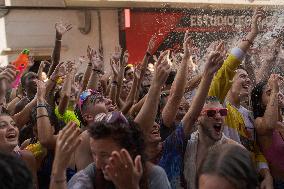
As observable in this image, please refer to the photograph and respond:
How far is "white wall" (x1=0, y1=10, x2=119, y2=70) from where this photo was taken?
13625 millimetres

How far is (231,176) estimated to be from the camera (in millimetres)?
1864

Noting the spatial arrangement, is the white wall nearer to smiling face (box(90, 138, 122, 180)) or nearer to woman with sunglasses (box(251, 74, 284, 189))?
woman with sunglasses (box(251, 74, 284, 189))

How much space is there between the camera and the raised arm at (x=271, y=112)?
4270 millimetres

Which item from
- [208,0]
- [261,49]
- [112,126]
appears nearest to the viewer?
[112,126]

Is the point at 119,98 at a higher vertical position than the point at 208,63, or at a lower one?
lower

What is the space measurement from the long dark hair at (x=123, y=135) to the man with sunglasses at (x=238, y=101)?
1.56 m

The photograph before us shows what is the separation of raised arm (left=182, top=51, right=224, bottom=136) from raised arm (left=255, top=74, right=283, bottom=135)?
806mm

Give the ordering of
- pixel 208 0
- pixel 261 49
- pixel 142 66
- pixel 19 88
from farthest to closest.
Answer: pixel 208 0, pixel 261 49, pixel 19 88, pixel 142 66

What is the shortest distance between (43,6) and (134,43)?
266cm

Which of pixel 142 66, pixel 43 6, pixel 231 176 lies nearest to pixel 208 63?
pixel 231 176

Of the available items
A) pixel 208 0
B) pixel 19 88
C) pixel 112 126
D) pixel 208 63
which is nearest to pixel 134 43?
pixel 208 0

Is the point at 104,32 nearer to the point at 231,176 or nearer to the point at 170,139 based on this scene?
the point at 170,139

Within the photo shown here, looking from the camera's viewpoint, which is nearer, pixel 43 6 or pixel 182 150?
pixel 182 150

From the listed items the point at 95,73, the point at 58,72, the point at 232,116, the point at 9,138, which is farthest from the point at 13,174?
the point at 95,73
